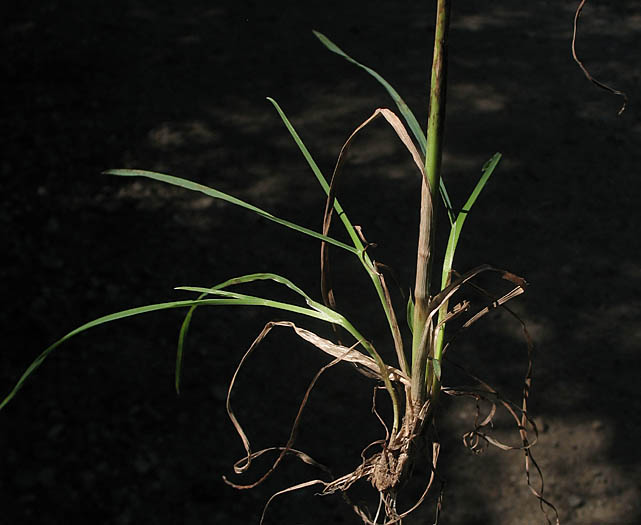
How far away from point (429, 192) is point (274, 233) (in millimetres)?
1875

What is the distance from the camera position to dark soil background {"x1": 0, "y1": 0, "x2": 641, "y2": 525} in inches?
74.4

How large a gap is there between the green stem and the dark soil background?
1222 millimetres

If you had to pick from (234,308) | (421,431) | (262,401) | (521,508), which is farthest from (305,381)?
(421,431)

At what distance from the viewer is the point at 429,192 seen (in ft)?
2.01

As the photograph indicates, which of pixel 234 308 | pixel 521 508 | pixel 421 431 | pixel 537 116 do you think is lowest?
pixel 521 508

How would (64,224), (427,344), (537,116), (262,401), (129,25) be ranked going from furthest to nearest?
(129,25)
(537,116)
(64,224)
(262,401)
(427,344)

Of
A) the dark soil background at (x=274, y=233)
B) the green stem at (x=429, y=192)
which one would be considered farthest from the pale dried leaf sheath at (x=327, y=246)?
the dark soil background at (x=274, y=233)

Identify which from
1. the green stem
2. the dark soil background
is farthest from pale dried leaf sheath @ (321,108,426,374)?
the dark soil background

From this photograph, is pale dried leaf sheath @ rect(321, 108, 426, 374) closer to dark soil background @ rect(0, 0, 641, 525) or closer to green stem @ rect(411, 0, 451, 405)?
green stem @ rect(411, 0, 451, 405)

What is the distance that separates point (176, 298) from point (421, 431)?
1565 millimetres

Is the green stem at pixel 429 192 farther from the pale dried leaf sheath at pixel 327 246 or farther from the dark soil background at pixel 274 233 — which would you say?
the dark soil background at pixel 274 233

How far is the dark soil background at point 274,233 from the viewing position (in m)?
1.89

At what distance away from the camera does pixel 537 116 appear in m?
2.97

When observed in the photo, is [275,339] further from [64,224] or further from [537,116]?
[537,116]
